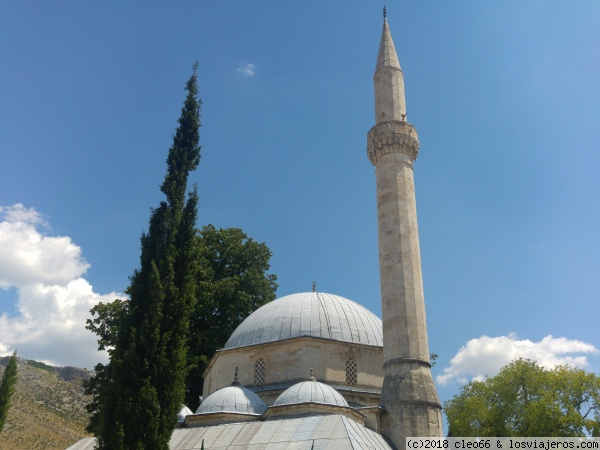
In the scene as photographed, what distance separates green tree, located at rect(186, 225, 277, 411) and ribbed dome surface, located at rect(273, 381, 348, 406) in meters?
7.86

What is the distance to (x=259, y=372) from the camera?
18125 millimetres

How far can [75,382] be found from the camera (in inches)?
2395

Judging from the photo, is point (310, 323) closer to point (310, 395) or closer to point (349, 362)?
point (349, 362)

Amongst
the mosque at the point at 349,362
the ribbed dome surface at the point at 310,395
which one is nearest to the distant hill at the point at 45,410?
the mosque at the point at 349,362

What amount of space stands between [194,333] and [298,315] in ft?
22.6

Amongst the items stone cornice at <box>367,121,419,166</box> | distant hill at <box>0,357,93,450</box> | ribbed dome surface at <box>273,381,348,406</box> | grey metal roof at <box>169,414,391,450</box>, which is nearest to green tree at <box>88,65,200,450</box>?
grey metal roof at <box>169,414,391,450</box>

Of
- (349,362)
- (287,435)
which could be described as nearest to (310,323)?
(349,362)

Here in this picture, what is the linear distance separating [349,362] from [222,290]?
893 cm

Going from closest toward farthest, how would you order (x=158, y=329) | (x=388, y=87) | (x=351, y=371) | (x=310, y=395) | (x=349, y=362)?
(x=158, y=329) → (x=310, y=395) → (x=351, y=371) → (x=349, y=362) → (x=388, y=87)

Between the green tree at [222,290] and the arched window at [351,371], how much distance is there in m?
6.85

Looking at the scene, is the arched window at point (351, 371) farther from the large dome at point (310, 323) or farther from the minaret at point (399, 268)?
the minaret at point (399, 268)

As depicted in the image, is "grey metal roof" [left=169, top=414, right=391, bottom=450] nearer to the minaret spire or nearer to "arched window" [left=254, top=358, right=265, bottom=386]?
"arched window" [left=254, top=358, right=265, bottom=386]

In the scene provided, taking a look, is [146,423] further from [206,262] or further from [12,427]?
[12,427]

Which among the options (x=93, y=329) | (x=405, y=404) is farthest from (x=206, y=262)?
(x=405, y=404)
